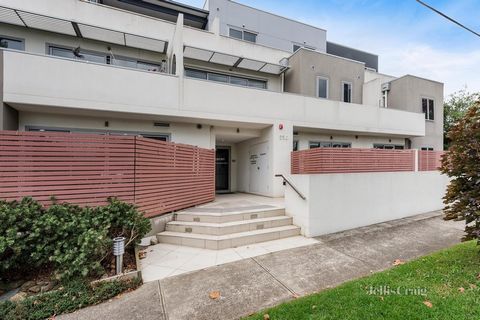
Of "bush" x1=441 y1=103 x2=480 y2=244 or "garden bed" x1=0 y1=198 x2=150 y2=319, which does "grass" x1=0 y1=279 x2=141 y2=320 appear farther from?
"bush" x1=441 y1=103 x2=480 y2=244

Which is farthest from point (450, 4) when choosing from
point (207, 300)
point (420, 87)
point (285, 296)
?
point (420, 87)

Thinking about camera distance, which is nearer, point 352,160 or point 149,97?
point 352,160

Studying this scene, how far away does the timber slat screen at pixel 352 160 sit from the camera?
6637 millimetres

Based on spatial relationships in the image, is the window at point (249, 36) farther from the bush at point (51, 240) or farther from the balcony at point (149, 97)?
the bush at point (51, 240)

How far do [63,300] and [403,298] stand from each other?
4.73 metres

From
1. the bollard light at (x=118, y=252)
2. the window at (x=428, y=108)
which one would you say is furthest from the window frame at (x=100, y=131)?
the window at (x=428, y=108)

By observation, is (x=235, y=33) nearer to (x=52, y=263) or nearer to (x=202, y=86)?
(x=202, y=86)

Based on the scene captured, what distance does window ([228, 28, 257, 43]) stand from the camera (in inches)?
538

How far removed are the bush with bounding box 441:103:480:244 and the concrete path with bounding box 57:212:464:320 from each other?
1.25 m

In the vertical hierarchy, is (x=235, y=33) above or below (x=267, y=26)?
below

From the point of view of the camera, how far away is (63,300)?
332cm

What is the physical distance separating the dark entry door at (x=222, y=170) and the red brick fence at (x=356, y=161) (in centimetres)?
498

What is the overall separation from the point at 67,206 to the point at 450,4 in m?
10.3

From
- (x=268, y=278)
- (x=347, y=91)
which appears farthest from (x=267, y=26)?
(x=268, y=278)
